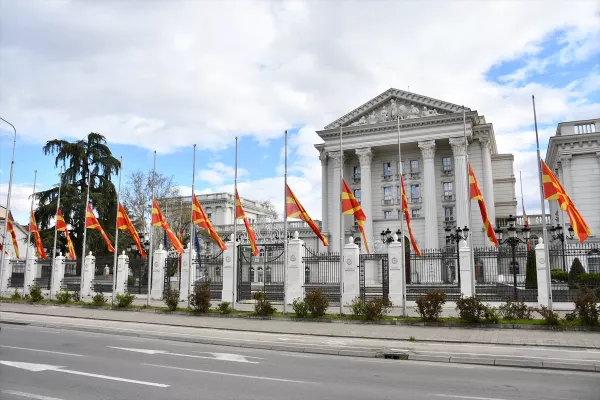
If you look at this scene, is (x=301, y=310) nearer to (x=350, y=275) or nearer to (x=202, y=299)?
(x=202, y=299)

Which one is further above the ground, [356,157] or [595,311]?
[356,157]

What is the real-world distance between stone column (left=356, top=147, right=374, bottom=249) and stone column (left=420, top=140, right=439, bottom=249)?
19.6ft

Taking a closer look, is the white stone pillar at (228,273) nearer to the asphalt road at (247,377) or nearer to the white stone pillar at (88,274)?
the white stone pillar at (88,274)

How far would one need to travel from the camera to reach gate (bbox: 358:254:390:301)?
2312cm

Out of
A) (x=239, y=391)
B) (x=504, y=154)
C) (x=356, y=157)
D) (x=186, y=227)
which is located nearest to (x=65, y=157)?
(x=186, y=227)

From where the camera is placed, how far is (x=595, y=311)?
15.0 meters

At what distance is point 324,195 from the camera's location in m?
59.1

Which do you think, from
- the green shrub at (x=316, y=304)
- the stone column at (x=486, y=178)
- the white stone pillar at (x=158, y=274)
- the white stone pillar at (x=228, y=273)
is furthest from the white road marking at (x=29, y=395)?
the stone column at (x=486, y=178)

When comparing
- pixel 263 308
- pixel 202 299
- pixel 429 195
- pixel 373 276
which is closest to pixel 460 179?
pixel 429 195

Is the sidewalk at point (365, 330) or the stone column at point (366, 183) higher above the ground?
the stone column at point (366, 183)

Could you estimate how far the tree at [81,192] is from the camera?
42844mm

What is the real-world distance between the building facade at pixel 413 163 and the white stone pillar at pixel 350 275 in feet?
90.5

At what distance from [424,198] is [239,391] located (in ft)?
151

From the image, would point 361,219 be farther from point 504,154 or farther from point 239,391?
point 504,154
